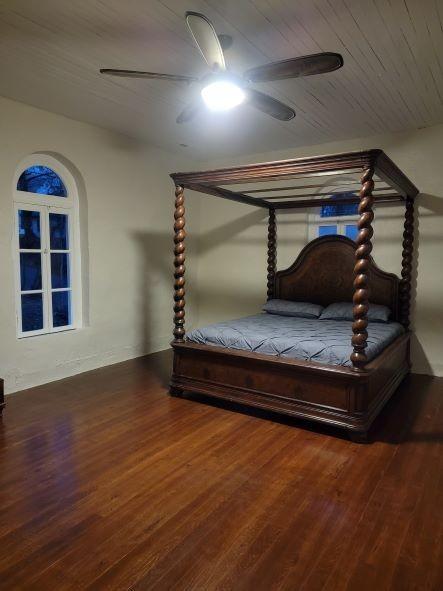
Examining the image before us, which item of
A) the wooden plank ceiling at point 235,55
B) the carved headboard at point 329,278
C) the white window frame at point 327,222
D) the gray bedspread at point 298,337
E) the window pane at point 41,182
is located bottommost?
the gray bedspread at point 298,337

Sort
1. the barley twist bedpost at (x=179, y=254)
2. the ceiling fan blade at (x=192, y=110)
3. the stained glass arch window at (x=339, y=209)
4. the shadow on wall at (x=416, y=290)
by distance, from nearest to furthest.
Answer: the ceiling fan blade at (x=192, y=110) → the barley twist bedpost at (x=179, y=254) → the shadow on wall at (x=416, y=290) → the stained glass arch window at (x=339, y=209)

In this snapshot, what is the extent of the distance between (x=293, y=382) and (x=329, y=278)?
6.91ft

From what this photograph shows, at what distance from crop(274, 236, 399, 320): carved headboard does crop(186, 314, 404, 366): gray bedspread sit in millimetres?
474

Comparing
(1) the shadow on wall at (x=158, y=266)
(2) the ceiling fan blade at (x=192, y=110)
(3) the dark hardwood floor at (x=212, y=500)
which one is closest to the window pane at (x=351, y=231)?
(1) the shadow on wall at (x=158, y=266)

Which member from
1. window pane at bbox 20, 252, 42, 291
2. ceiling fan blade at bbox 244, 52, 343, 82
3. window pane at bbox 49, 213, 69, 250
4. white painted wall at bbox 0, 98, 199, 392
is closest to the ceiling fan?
ceiling fan blade at bbox 244, 52, 343, 82

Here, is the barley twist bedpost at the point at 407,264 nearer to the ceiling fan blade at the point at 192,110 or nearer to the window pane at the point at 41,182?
the ceiling fan blade at the point at 192,110

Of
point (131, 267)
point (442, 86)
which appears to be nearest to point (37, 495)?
point (131, 267)

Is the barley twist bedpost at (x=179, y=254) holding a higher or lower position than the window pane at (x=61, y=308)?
higher

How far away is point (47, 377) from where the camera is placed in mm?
4172

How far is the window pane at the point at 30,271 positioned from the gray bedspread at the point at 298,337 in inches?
66.4

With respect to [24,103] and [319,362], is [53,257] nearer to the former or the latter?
[24,103]

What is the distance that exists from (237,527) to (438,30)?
3056mm

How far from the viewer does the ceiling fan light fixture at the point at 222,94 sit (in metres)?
2.47

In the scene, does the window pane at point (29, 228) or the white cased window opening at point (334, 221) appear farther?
the white cased window opening at point (334, 221)
